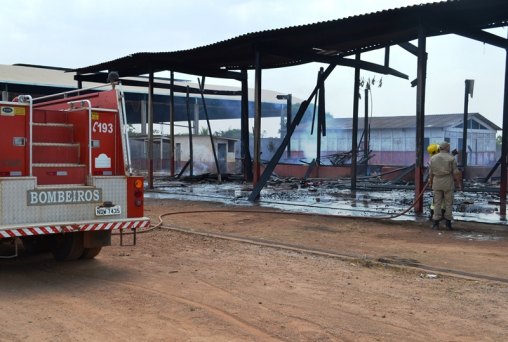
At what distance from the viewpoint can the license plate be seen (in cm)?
650

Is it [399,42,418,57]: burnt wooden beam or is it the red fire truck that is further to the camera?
[399,42,418,57]: burnt wooden beam

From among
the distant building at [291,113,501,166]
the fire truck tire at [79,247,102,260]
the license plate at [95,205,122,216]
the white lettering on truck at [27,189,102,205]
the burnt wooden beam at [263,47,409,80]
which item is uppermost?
the burnt wooden beam at [263,47,409,80]

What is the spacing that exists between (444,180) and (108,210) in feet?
22.7

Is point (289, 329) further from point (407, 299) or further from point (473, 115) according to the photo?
point (473, 115)

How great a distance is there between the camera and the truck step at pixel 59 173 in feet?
20.9

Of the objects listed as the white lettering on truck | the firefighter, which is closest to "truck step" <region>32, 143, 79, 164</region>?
the white lettering on truck

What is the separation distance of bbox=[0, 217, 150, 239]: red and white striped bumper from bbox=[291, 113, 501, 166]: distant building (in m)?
36.2

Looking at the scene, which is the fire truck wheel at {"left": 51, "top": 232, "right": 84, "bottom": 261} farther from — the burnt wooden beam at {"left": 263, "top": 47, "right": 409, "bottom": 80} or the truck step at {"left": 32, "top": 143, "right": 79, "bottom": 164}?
the burnt wooden beam at {"left": 263, "top": 47, "right": 409, "bottom": 80}

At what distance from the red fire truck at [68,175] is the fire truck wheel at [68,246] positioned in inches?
0.4

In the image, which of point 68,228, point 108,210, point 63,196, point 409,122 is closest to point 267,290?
point 108,210

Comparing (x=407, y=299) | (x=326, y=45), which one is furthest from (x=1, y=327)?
(x=326, y=45)

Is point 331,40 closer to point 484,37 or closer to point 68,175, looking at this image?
point 484,37

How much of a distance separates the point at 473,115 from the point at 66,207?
4868 centimetres

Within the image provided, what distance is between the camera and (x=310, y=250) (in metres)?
8.39
